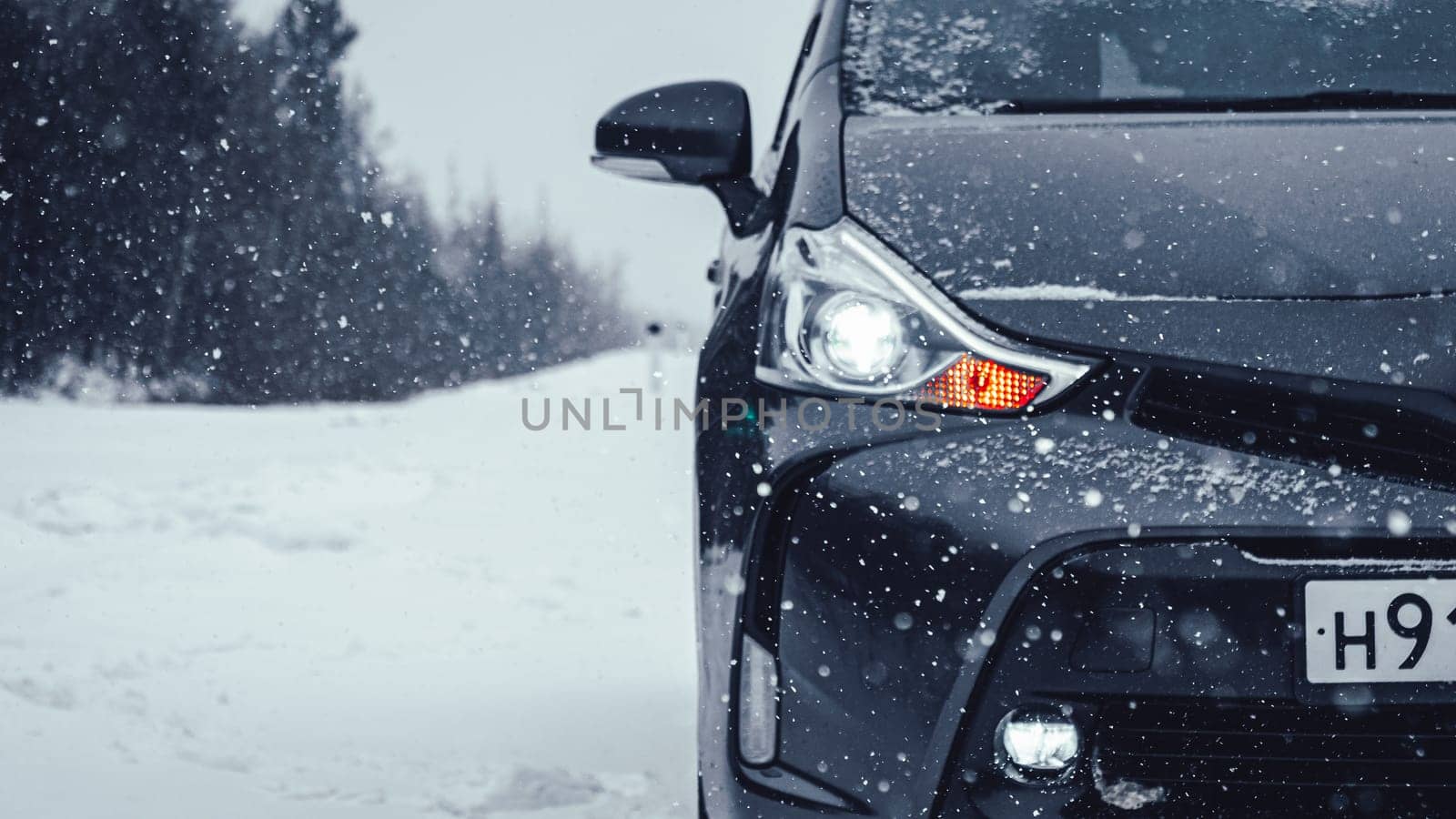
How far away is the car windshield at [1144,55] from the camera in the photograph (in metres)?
2.02

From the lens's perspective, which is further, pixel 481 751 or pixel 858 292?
pixel 481 751

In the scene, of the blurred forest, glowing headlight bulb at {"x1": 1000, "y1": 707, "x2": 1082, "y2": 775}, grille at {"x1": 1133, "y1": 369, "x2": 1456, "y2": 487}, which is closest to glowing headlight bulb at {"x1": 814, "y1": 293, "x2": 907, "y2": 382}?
grille at {"x1": 1133, "y1": 369, "x2": 1456, "y2": 487}

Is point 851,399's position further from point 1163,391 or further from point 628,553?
point 628,553

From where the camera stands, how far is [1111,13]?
7.36ft

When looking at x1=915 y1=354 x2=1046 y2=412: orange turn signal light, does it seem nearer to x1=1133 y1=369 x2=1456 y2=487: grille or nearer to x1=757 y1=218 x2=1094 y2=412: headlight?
x1=757 y1=218 x2=1094 y2=412: headlight

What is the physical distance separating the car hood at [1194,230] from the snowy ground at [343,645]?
142 cm

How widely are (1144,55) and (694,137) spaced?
0.73 m

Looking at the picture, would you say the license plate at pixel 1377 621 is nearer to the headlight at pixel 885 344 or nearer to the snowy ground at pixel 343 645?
the headlight at pixel 885 344

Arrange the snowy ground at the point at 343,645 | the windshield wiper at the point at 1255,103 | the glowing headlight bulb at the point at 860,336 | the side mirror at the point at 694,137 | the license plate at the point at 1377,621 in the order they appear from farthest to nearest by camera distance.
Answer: the snowy ground at the point at 343,645 → the side mirror at the point at 694,137 → the windshield wiper at the point at 1255,103 → the glowing headlight bulb at the point at 860,336 → the license plate at the point at 1377,621

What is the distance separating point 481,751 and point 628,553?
3143 millimetres

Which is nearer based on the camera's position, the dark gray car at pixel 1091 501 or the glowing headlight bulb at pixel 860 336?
the dark gray car at pixel 1091 501

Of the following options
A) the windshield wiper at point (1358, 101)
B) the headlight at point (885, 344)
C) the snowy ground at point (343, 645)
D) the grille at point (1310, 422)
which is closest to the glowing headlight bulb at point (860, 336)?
the headlight at point (885, 344)

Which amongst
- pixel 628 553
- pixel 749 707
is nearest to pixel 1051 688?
pixel 749 707

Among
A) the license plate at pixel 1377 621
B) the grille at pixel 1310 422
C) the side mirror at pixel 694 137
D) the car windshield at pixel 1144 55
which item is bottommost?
the license plate at pixel 1377 621
